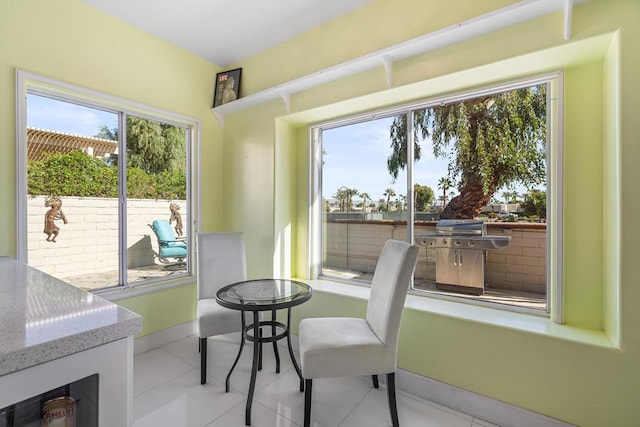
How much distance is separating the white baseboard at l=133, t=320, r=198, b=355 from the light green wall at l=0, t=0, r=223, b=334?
60 mm

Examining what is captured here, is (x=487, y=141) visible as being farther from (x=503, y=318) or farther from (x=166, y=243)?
(x=166, y=243)

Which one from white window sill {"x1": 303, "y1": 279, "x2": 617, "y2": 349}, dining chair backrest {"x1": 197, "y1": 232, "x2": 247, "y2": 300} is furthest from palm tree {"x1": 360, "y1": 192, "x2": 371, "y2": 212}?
dining chair backrest {"x1": 197, "y1": 232, "x2": 247, "y2": 300}

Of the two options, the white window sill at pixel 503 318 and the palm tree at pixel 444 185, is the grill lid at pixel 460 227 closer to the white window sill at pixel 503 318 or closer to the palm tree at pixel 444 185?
the palm tree at pixel 444 185

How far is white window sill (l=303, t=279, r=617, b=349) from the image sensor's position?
65.3 inches

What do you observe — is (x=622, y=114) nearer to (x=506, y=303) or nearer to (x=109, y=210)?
(x=506, y=303)

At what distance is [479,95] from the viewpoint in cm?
219

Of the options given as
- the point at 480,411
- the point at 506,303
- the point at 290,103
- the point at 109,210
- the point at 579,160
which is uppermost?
the point at 290,103

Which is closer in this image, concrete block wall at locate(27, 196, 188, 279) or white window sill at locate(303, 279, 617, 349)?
white window sill at locate(303, 279, 617, 349)

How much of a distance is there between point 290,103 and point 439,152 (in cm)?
140

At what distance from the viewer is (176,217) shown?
3.04m

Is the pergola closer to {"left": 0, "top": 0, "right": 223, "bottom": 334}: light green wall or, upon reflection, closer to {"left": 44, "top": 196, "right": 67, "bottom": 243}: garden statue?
{"left": 0, "top": 0, "right": 223, "bottom": 334}: light green wall

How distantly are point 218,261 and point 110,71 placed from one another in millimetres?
1786

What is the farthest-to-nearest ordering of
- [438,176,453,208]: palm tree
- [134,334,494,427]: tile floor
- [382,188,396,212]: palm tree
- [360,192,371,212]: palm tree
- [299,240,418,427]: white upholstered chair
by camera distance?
1. [360,192,371,212]: palm tree
2. [382,188,396,212]: palm tree
3. [438,176,453,208]: palm tree
4. [134,334,494,427]: tile floor
5. [299,240,418,427]: white upholstered chair

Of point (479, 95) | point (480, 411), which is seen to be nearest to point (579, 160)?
point (479, 95)
